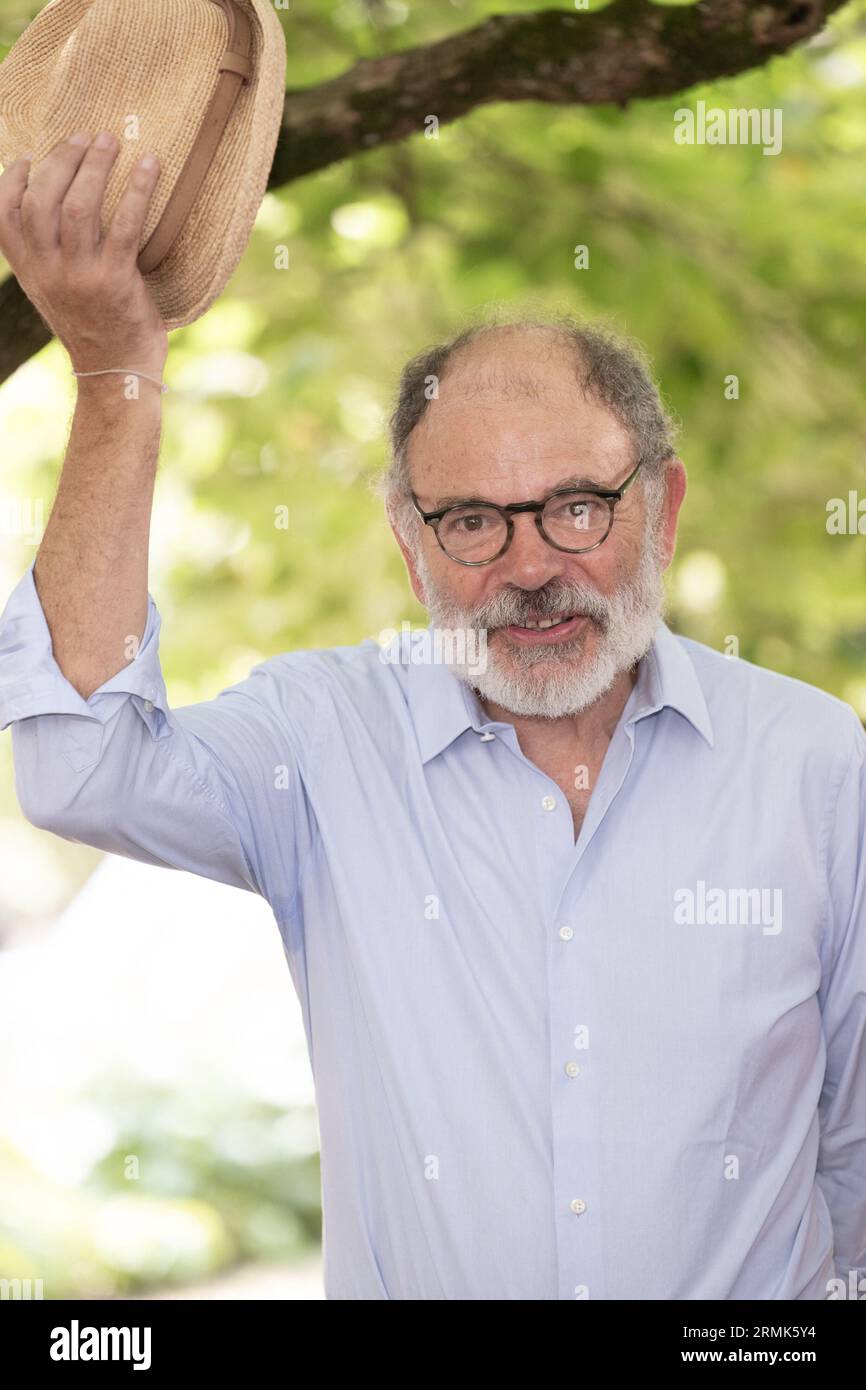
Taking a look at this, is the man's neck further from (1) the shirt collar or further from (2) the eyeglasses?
(2) the eyeglasses

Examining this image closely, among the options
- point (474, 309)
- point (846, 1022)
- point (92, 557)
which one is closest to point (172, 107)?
point (92, 557)

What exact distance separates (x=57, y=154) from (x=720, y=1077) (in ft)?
4.48

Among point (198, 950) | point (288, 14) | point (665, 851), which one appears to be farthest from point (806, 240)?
point (198, 950)

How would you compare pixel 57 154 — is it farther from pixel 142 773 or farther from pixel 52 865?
pixel 52 865

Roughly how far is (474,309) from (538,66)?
46.5 inches

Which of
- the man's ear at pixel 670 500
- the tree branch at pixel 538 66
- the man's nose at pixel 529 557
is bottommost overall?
the man's nose at pixel 529 557

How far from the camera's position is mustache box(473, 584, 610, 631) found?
6.44 feet

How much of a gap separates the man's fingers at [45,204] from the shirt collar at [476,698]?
33.1 inches

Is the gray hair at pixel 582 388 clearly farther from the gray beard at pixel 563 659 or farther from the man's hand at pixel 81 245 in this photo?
the man's hand at pixel 81 245

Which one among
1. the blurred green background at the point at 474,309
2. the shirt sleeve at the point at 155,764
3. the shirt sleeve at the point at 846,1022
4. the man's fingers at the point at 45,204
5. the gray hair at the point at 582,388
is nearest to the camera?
the man's fingers at the point at 45,204

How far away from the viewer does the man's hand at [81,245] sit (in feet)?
4.77

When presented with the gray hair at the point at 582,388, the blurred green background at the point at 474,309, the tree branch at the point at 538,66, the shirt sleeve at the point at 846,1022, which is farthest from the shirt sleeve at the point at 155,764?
the blurred green background at the point at 474,309

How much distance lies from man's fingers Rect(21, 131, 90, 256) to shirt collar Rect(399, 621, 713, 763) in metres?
0.84

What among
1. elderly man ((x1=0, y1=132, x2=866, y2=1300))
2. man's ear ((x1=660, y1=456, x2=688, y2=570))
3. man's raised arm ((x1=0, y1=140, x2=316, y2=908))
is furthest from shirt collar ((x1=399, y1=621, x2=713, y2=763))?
man's raised arm ((x1=0, y1=140, x2=316, y2=908))
